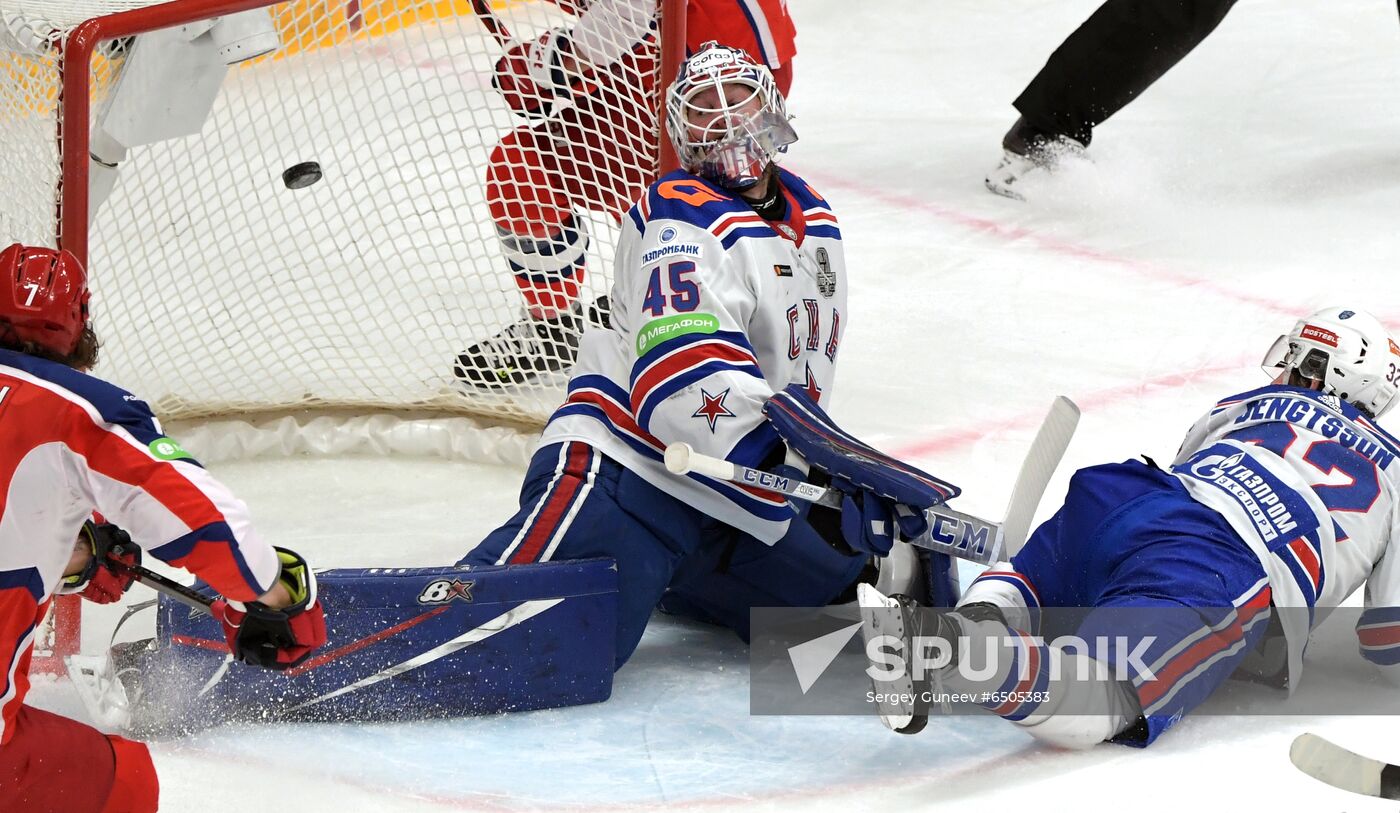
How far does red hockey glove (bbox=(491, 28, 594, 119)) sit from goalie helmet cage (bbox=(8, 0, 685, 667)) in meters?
0.04

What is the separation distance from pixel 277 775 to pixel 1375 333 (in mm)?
1666

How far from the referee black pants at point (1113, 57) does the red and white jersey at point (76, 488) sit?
3718mm

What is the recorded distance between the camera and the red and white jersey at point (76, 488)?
172cm

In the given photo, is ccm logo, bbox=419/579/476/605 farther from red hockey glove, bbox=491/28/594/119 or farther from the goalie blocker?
red hockey glove, bbox=491/28/594/119

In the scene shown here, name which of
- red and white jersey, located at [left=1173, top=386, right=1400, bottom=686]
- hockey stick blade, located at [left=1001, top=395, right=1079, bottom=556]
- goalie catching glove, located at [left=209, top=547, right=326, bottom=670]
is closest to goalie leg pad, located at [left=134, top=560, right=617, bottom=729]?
goalie catching glove, located at [left=209, top=547, right=326, bottom=670]

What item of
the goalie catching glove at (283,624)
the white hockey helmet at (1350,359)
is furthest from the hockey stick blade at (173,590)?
the white hockey helmet at (1350,359)

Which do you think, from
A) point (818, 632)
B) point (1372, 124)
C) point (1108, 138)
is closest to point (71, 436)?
point (818, 632)

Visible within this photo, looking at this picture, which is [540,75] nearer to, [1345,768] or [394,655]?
[394,655]

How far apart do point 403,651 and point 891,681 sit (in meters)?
0.68

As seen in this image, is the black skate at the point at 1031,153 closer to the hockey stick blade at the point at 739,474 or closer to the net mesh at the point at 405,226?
the net mesh at the point at 405,226

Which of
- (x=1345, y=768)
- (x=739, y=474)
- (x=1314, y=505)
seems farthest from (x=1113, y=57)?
(x=1345, y=768)

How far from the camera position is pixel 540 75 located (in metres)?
3.26

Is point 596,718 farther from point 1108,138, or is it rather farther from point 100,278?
point 1108,138

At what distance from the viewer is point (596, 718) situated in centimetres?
234
